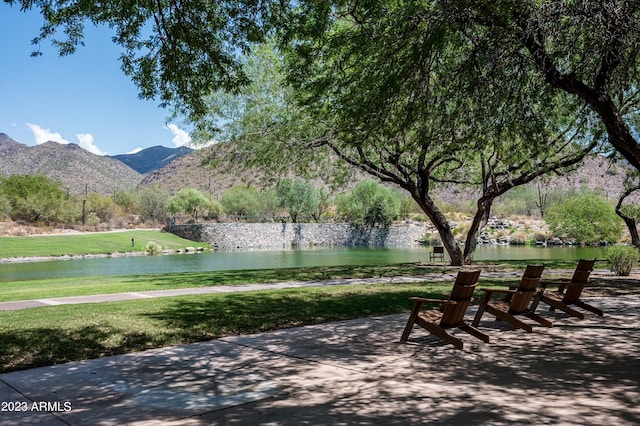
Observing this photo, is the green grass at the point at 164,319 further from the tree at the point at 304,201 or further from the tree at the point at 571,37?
the tree at the point at 304,201

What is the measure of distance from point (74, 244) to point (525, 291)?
54177mm

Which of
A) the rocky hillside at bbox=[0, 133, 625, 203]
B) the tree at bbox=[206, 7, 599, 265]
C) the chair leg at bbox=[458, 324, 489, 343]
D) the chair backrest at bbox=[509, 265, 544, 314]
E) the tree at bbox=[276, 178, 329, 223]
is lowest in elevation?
the chair leg at bbox=[458, 324, 489, 343]

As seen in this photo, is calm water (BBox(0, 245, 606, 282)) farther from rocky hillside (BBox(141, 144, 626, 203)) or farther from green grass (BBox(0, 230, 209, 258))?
green grass (BBox(0, 230, 209, 258))

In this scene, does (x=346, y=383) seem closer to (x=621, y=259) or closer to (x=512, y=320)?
(x=512, y=320)

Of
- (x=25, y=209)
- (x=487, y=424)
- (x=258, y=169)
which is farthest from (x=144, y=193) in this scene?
(x=487, y=424)

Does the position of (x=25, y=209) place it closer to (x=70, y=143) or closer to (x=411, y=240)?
(x=411, y=240)

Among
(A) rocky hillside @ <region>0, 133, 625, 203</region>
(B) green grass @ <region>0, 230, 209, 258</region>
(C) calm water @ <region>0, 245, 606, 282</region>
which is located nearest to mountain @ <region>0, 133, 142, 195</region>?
(A) rocky hillside @ <region>0, 133, 625, 203</region>

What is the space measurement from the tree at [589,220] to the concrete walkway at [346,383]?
157ft

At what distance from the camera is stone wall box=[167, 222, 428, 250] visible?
7425cm

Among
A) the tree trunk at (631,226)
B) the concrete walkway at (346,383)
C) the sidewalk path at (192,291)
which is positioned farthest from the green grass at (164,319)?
the tree trunk at (631,226)

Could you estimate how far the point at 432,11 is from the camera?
934 centimetres

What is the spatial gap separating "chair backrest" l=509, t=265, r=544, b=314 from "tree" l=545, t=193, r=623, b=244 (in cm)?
4744

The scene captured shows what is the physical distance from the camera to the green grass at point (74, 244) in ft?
160

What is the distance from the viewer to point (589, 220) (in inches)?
2063
